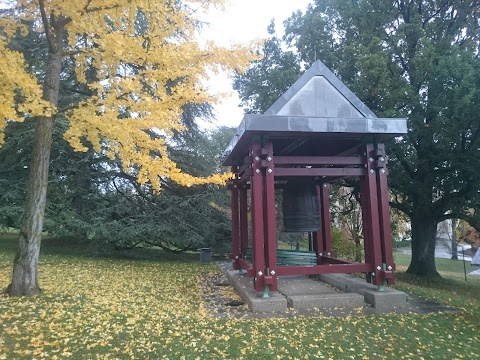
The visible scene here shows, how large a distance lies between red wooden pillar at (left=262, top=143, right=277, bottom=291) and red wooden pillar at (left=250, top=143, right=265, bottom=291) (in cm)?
9

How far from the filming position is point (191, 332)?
A: 4379 millimetres

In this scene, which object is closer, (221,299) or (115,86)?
(115,86)

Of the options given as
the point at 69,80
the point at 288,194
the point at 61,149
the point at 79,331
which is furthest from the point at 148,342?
the point at 69,80

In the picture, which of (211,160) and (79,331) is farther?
(211,160)

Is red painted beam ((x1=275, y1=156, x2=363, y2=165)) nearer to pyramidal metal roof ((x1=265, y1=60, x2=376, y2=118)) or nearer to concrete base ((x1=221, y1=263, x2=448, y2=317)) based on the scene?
pyramidal metal roof ((x1=265, y1=60, x2=376, y2=118))

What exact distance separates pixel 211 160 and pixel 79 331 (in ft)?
37.1

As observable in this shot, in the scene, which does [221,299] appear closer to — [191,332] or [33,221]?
[191,332]

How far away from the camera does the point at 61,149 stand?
12859 mm

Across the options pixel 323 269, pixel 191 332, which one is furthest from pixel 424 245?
pixel 191 332

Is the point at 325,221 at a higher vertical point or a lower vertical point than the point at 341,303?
higher

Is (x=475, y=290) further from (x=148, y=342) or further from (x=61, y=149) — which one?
(x=61, y=149)

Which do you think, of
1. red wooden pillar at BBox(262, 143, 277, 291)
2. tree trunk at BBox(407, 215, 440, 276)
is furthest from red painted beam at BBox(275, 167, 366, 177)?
tree trunk at BBox(407, 215, 440, 276)

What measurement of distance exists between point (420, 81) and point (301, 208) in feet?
21.2

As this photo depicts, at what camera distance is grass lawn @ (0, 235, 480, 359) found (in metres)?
3.78
